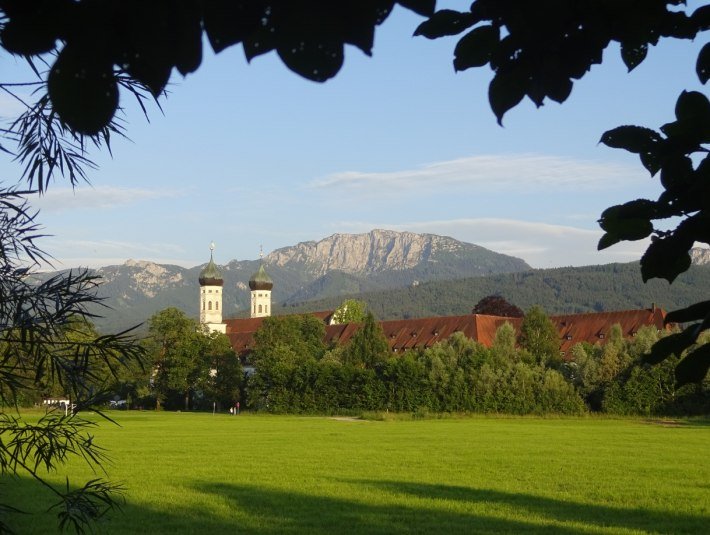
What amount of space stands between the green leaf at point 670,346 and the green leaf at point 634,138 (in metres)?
0.59

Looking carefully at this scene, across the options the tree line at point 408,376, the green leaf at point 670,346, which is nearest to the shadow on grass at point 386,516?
the green leaf at point 670,346

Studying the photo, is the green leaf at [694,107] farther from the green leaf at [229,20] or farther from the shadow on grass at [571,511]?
the shadow on grass at [571,511]

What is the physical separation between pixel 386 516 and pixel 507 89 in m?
14.8

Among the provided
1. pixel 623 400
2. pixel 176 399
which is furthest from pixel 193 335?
pixel 623 400

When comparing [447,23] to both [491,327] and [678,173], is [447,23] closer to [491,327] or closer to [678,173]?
[678,173]

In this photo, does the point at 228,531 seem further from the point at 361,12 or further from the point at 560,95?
the point at 361,12

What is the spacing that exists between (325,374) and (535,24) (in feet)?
218

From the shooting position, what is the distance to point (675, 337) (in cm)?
296

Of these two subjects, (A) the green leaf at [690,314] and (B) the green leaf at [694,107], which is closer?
(B) the green leaf at [694,107]

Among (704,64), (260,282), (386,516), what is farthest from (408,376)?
(260,282)

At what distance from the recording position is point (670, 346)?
3.02 metres

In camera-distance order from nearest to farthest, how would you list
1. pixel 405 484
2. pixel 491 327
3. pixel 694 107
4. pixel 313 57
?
pixel 313 57 → pixel 694 107 → pixel 405 484 → pixel 491 327

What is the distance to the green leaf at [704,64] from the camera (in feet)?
10.3

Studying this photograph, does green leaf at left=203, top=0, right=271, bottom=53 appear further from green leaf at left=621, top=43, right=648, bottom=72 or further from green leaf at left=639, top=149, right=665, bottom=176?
green leaf at left=639, top=149, right=665, bottom=176
